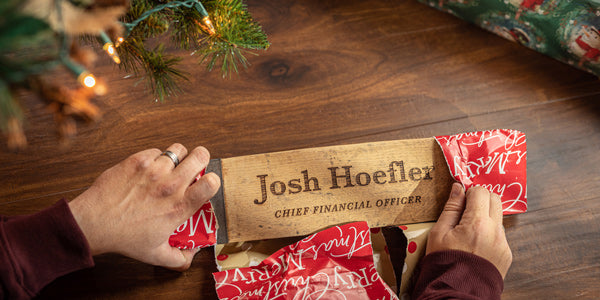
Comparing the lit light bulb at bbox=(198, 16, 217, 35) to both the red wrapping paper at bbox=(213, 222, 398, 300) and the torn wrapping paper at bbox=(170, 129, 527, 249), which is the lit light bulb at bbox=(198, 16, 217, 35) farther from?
the red wrapping paper at bbox=(213, 222, 398, 300)

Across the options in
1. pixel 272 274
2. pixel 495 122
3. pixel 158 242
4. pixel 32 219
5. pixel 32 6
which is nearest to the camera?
pixel 32 6

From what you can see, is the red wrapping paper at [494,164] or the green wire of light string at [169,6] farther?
the red wrapping paper at [494,164]

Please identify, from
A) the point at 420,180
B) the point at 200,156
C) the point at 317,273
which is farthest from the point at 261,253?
the point at 420,180

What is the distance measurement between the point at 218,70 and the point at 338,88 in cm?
31

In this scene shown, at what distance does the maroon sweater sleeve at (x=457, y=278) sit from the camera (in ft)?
2.20

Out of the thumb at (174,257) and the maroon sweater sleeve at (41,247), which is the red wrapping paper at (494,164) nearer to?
the thumb at (174,257)

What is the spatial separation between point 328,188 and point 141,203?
38 centimetres

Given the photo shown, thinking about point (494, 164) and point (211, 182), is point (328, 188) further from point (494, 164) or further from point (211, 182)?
point (494, 164)

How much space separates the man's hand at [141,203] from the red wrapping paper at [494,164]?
53 cm

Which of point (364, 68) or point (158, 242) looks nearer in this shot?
point (158, 242)

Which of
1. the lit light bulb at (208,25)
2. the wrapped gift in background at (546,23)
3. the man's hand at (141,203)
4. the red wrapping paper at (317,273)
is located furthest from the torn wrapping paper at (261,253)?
the wrapped gift in background at (546,23)

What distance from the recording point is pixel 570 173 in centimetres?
85

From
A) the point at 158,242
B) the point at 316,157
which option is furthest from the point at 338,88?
the point at 158,242

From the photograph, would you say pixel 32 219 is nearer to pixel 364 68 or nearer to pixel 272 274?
pixel 272 274
